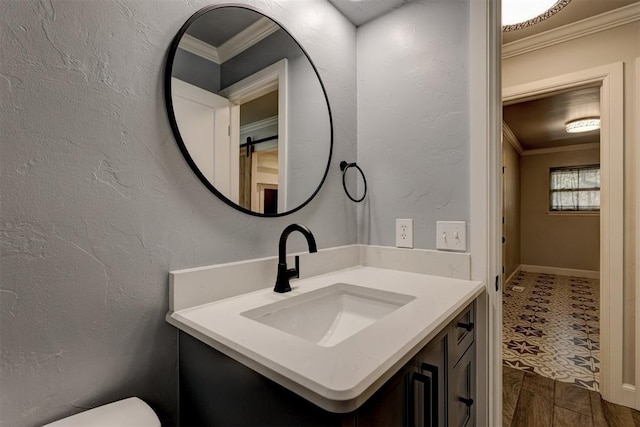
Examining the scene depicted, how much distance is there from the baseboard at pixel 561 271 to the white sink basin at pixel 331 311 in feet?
19.7

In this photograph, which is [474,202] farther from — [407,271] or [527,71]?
[527,71]

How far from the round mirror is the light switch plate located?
557 mm

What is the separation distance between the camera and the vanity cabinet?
1.75 feet

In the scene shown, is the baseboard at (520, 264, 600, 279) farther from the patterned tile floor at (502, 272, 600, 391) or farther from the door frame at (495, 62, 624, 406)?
the door frame at (495, 62, 624, 406)

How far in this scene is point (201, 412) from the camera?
76cm

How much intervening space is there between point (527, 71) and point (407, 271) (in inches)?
75.0

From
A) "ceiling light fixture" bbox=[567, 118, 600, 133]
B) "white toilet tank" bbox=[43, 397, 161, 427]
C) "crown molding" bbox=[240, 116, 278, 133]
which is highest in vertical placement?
"ceiling light fixture" bbox=[567, 118, 600, 133]

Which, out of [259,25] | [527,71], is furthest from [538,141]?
[259,25]

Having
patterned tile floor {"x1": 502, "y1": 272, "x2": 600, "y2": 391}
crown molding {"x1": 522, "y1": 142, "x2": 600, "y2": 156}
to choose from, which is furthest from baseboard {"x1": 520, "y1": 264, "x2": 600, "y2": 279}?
crown molding {"x1": 522, "y1": 142, "x2": 600, "y2": 156}

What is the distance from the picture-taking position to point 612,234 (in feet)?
5.79

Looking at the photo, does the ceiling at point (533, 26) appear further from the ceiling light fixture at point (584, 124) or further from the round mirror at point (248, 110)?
the ceiling light fixture at point (584, 124)

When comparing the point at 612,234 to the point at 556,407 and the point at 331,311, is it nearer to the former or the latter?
the point at 556,407

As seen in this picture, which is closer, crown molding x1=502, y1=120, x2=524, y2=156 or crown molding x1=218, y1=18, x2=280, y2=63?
crown molding x1=218, y1=18, x2=280, y2=63

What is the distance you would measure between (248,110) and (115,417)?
94 centimetres
